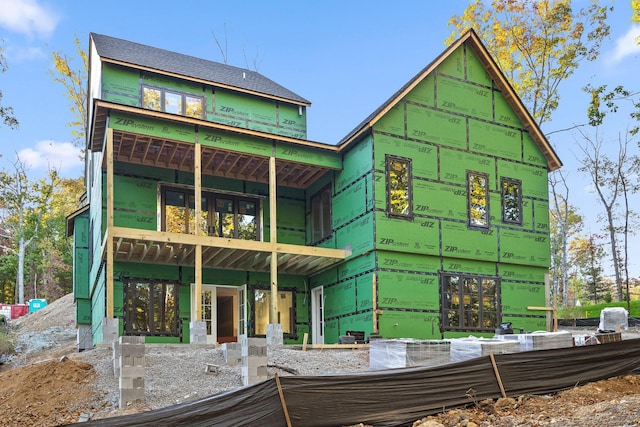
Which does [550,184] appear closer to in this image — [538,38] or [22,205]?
[538,38]

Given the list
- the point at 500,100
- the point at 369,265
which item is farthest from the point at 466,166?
the point at 369,265

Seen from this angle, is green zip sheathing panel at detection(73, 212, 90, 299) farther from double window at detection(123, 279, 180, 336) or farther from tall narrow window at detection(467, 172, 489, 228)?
tall narrow window at detection(467, 172, 489, 228)

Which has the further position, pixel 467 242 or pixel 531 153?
pixel 531 153

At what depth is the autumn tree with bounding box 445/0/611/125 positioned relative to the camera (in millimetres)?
32250

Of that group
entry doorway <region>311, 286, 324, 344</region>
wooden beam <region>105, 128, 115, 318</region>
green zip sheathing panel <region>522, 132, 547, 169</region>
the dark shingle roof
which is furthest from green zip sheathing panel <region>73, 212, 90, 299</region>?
green zip sheathing panel <region>522, 132, 547, 169</region>

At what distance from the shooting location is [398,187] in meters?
19.5

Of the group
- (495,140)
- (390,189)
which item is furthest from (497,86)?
(390,189)

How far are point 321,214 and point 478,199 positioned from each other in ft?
16.2

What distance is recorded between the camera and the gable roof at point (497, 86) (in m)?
19.5

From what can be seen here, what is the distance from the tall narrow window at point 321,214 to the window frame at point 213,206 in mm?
1753

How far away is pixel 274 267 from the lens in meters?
18.4

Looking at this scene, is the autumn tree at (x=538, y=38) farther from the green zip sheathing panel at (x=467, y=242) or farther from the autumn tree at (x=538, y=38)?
the green zip sheathing panel at (x=467, y=242)

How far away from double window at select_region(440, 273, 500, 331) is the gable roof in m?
4.88

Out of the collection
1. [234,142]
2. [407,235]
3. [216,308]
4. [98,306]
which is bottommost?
[216,308]
